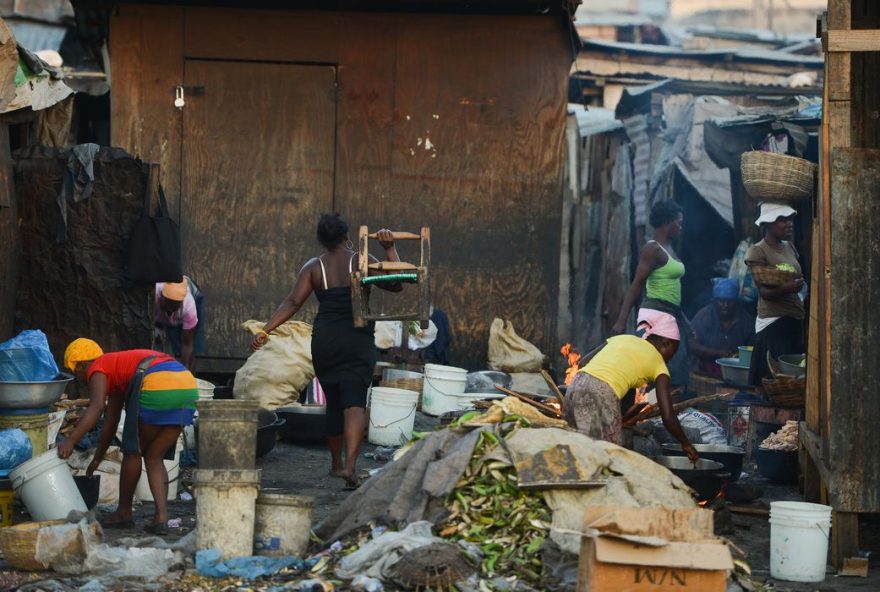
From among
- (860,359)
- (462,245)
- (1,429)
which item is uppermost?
(462,245)

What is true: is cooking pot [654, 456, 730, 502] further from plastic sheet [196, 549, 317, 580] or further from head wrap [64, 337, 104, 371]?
head wrap [64, 337, 104, 371]

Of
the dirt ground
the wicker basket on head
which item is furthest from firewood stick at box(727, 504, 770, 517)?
the wicker basket on head

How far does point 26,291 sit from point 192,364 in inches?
69.0

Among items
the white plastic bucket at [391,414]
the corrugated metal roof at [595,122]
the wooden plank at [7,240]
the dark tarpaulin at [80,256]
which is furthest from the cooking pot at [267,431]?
the corrugated metal roof at [595,122]

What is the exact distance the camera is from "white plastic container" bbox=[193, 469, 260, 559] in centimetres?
688

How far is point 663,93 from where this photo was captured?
15727mm

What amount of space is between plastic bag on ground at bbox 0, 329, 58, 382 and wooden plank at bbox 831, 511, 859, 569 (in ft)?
16.4

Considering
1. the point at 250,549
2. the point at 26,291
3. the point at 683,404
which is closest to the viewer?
the point at 250,549

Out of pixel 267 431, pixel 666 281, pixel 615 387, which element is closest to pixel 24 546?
pixel 267 431

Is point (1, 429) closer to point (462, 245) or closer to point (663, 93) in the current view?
point (462, 245)

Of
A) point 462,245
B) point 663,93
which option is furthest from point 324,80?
point 663,93

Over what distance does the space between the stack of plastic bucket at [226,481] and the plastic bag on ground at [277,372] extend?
420cm

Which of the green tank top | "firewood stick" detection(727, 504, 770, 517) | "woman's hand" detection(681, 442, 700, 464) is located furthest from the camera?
the green tank top

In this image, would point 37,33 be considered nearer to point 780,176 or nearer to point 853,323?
point 780,176
